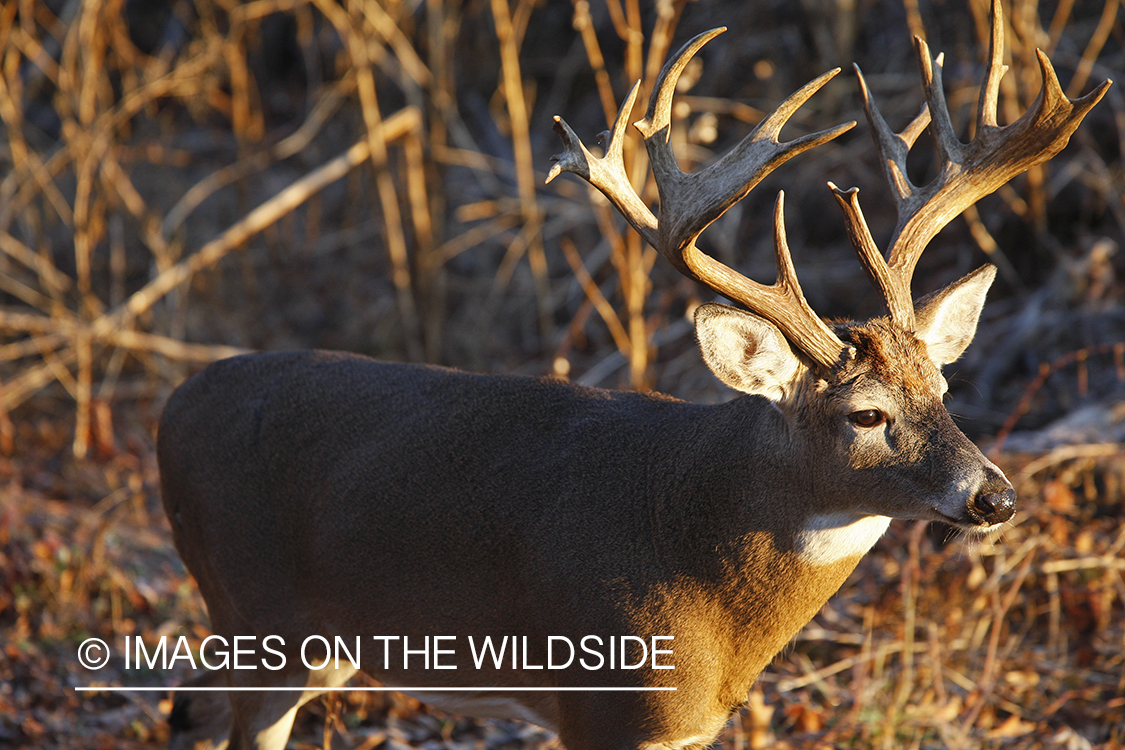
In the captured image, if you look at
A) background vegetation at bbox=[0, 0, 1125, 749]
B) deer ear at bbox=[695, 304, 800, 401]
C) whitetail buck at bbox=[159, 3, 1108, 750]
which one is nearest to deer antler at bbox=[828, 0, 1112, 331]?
whitetail buck at bbox=[159, 3, 1108, 750]

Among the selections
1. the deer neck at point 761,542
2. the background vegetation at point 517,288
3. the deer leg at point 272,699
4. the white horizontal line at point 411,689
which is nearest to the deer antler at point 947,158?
the deer neck at point 761,542

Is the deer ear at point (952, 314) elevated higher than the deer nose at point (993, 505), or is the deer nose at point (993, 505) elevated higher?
the deer ear at point (952, 314)

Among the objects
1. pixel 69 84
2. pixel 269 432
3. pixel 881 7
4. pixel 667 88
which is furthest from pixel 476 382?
pixel 881 7

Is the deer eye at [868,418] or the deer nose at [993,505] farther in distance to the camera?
the deer eye at [868,418]

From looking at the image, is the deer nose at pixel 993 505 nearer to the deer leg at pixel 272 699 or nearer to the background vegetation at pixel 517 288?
the background vegetation at pixel 517 288

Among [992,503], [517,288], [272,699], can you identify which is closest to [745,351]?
[992,503]

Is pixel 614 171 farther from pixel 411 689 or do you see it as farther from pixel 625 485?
pixel 411 689

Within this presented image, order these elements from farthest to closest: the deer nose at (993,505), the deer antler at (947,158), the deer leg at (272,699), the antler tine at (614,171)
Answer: the deer leg at (272,699) → the deer antler at (947,158) → the antler tine at (614,171) → the deer nose at (993,505)

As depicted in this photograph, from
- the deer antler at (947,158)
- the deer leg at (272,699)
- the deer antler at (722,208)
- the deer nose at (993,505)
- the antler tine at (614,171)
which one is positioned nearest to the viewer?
the deer nose at (993,505)

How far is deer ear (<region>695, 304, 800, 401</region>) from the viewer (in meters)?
2.99

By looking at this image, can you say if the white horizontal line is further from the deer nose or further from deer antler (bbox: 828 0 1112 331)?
deer antler (bbox: 828 0 1112 331)

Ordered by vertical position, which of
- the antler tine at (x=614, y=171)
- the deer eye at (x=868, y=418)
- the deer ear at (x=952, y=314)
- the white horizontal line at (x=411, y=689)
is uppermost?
the antler tine at (x=614, y=171)

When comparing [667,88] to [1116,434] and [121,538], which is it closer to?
[1116,434]

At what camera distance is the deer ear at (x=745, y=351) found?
299cm
